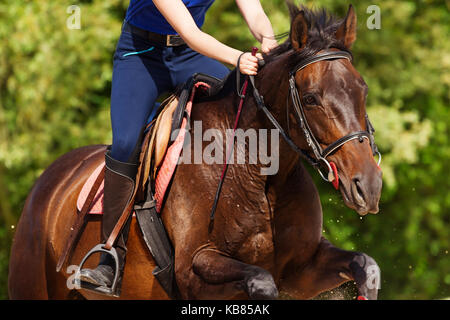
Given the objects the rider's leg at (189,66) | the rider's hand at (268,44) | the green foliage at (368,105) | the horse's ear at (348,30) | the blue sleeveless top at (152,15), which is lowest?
the green foliage at (368,105)

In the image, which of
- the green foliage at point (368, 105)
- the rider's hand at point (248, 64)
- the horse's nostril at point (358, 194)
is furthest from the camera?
the green foliage at point (368, 105)

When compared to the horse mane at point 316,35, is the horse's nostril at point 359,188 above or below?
below

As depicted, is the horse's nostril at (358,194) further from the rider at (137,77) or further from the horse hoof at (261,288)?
the rider at (137,77)

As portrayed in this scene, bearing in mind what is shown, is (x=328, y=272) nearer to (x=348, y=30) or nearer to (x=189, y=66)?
(x=348, y=30)

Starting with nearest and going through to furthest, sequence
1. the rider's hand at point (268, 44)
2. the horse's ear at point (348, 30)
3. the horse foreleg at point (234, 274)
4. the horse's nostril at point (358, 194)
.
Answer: the horse's nostril at point (358, 194)
the horse foreleg at point (234, 274)
the horse's ear at point (348, 30)
the rider's hand at point (268, 44)

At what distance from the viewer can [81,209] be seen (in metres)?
4.42

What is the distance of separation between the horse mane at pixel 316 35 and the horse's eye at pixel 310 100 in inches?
9.5

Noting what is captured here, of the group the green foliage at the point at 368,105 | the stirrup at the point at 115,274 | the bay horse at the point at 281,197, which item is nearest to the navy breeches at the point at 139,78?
the bay horse at the point at 281,197

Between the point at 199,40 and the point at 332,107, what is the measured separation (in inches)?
36.3

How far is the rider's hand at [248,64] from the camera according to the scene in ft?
11.8

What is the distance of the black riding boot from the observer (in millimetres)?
3957

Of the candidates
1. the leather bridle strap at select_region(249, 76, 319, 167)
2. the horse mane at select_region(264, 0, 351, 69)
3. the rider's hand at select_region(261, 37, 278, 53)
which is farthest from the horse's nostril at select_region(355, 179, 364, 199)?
the rider's hand at select_region(261, 37, 278, 53)

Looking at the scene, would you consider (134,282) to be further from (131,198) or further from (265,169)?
(265,169)
